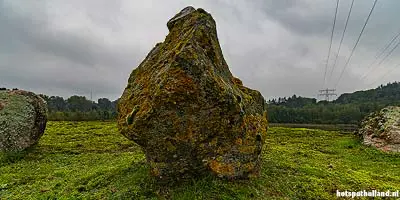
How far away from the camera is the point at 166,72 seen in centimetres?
779

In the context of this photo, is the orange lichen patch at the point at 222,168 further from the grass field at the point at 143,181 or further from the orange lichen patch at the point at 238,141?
the orange lichen patch at the point at 238,141

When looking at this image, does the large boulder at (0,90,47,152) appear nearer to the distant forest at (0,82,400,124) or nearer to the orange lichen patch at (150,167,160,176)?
the orange lichen patch at (150,167,160,176)

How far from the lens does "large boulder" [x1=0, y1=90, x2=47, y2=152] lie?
592 inches

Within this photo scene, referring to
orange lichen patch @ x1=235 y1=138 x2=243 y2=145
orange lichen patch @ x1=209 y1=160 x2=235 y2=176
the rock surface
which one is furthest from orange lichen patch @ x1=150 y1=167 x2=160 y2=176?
the rock surface

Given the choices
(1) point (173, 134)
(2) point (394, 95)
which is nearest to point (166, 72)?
(1) point (173, 134)

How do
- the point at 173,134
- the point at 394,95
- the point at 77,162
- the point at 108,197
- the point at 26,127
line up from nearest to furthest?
the point at 173,134, the point at 108,197, the point at 77,162, the point at 26,127, the point at 394,95

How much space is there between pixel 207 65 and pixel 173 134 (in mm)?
1870

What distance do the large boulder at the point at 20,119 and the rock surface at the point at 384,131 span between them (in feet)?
61.0

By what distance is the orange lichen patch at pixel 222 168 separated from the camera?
323 inches

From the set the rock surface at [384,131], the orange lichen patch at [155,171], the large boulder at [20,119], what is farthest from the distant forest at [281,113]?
the orange lichen patch at [155,171]

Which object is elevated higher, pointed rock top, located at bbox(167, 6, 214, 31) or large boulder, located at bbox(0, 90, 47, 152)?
pointed rock top, located at bbox(167, 6, 214, 31)

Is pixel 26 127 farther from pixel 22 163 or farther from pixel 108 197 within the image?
pixel 108 197

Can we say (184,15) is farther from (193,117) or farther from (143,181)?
(143,181)

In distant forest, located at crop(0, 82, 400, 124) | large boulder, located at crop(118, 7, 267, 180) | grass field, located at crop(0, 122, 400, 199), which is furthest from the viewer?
distant forest, located at crop(0, 82, 400, 124)
